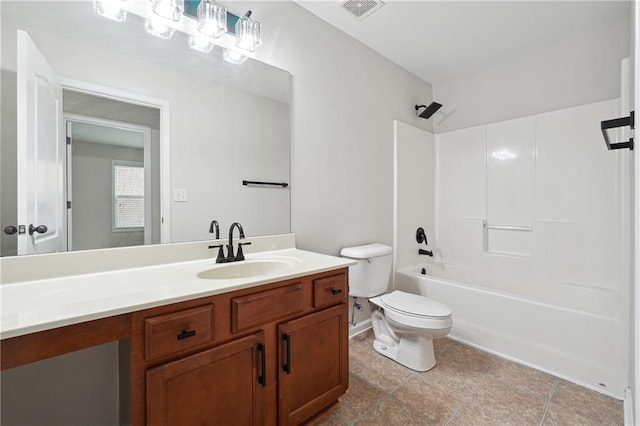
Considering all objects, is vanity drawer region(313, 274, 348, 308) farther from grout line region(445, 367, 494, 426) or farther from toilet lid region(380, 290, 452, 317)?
grout line region(445, 367, 494, 426)

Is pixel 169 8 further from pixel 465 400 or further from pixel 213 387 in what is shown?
pixel 465 400

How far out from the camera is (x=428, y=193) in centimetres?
301

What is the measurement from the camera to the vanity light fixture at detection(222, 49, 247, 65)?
1616 millimetres

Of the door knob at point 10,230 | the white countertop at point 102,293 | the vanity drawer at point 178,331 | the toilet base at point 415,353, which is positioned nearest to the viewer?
the white countertop at point 102,293

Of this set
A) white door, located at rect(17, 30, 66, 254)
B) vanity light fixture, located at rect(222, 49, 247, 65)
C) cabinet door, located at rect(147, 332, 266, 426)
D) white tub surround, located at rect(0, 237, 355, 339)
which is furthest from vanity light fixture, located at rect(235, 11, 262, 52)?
cabinet door, located at rect(147, 332, 266, 426)

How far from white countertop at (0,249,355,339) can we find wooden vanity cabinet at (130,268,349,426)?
0.04 m

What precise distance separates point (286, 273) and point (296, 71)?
143cm

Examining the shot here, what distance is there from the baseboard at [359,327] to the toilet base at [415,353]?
1.26 ft

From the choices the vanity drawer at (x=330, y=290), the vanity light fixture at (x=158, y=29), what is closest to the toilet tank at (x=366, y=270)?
the vanity drawer at (x=330, y=290)

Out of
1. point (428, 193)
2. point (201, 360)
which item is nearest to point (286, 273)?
point (201, 360)

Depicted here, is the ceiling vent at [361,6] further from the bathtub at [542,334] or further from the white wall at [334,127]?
the bathtub at [542,334]

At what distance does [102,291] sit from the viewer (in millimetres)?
950

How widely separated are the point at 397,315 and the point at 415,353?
30 centimetres

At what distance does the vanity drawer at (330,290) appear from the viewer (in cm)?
132
